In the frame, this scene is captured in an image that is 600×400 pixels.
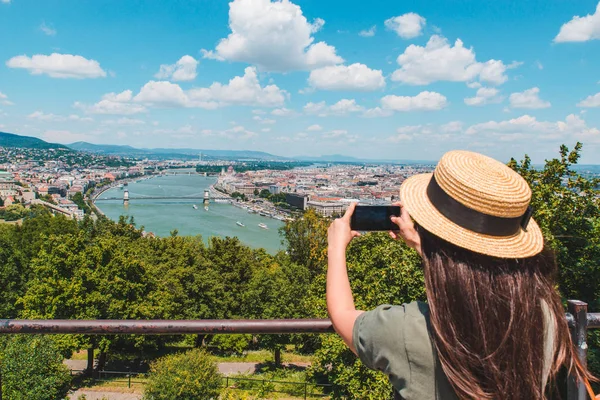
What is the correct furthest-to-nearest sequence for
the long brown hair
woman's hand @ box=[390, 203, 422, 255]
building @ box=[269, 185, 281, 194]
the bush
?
1. building @ box=[269, 185, 281, 194]
2. the bush
3. woman's hand @ box=[390, 203, 422, 255]
4. the long brown hair

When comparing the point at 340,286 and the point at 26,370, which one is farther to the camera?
the point at 26,370

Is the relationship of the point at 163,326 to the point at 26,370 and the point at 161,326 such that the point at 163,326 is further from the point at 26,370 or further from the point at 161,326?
the point at 26,370

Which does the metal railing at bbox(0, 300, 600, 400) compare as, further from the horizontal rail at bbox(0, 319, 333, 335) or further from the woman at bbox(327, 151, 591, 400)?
the woman at bbox(327, 151, 591, 400)

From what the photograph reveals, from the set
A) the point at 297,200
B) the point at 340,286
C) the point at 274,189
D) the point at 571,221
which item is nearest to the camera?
the point at 340,286

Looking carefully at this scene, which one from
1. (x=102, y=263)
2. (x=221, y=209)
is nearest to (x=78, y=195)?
(x=221, y=209)

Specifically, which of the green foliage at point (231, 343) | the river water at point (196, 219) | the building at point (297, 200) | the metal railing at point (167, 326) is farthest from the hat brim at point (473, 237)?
the building at point (297, 200)

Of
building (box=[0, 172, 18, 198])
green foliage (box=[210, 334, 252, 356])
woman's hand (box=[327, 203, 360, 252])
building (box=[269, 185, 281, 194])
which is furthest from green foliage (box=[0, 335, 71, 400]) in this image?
building (box=[269, 185, 281, 194])

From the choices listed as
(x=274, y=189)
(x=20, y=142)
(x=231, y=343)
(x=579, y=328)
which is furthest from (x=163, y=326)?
(x=20, y=142)
